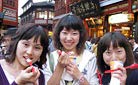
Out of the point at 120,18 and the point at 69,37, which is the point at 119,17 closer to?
the point at 120,18

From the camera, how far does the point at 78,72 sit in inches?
106

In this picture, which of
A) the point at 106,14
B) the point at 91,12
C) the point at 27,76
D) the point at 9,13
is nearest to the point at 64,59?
the point at 27,76

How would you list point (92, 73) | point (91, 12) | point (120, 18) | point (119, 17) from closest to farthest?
point (92, 73) → point (120, 18) → point (119, 17) → point (91, 12)

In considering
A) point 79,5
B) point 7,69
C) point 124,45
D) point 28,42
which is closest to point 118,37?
point 124,45

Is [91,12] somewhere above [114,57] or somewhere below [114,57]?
above

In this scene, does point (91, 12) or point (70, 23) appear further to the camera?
point (91, 12)

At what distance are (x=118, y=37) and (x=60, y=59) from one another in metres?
0.65

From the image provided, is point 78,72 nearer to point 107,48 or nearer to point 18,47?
point 107,48

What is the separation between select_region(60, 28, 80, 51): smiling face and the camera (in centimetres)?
296

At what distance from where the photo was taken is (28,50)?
7.38 ft

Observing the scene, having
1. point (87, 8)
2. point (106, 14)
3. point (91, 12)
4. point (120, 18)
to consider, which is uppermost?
point (87, 8)

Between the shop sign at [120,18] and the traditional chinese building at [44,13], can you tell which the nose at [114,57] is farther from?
the traditional chinese building at [44,13]

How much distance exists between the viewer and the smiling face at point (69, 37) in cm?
296

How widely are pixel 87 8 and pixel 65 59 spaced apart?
1725cm
